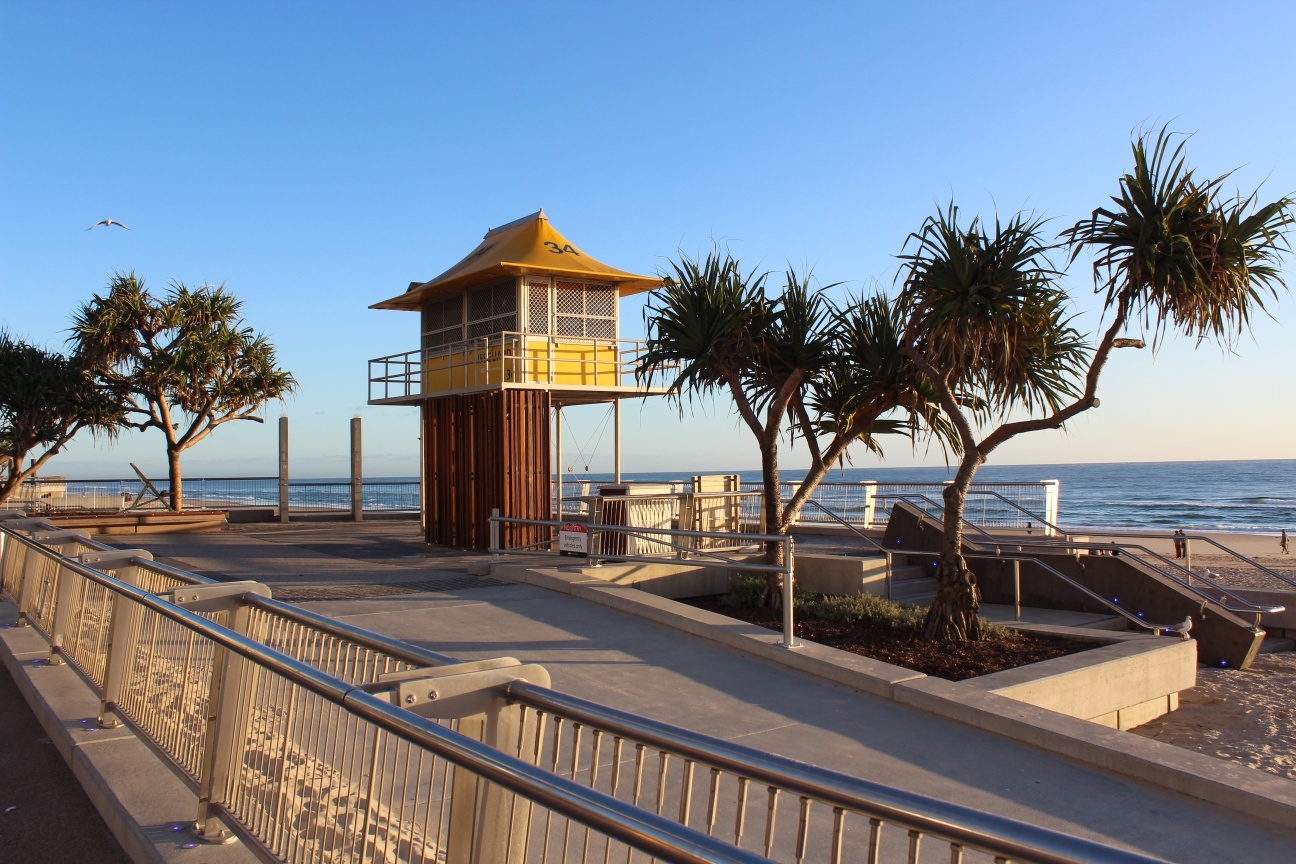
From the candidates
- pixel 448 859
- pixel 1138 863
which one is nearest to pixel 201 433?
pixel 448 859

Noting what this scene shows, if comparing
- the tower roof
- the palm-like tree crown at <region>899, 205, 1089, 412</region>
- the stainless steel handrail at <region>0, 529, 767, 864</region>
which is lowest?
the stainless steel handrail at <region>0, 529, 767, 864</region>

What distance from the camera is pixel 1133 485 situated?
8750 cm

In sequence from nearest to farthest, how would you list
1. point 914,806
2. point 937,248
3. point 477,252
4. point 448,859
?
point 914,806 < point 448,859 < point 937,248 < point 477,252

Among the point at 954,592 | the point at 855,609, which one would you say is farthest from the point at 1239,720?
the point at 855,609

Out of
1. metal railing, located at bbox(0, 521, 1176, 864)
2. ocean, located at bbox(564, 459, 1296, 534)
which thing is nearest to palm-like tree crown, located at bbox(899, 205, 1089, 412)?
metal railing, located at bbox(0, 521, 1176, 864)

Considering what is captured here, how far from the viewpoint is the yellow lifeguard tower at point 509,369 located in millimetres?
19828

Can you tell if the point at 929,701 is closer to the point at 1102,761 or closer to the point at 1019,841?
the point at 1102,761

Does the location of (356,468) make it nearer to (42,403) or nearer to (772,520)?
(42,403)

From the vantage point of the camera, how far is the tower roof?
20438 millimetres

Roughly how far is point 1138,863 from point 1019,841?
10.2 inches

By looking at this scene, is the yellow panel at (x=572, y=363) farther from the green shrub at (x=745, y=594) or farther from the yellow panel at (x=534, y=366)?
the green shrub at (x=745, y=594)

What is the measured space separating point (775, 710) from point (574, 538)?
6446mm

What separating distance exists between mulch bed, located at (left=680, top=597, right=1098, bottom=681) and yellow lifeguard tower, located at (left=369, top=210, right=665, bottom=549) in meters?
9.11

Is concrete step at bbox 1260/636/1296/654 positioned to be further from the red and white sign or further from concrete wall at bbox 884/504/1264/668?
the red and white sign
